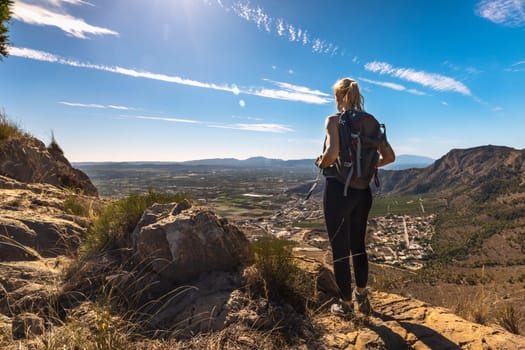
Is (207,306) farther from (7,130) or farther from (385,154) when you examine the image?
(7,130)

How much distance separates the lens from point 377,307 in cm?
354

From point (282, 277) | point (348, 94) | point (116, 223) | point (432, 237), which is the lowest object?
point (432, 237)

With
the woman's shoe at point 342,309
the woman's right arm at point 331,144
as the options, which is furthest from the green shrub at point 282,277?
the woman's right arm at point 331,144

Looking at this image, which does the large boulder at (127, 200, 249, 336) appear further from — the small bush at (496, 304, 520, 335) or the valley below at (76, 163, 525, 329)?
the valley below at (76, 163, 525, 329)

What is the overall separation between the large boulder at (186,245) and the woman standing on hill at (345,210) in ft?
4.10

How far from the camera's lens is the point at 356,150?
3.06 m

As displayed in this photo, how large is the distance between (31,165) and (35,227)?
4.54m

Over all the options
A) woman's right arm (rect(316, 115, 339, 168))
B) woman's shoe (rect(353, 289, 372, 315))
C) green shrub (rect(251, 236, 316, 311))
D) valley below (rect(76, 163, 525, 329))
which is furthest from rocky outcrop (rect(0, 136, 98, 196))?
woman's shoe (rect(353, 289, 372, 315))

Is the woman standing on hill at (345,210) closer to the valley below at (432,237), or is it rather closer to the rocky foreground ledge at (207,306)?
the rocky foreground ledge at (207,306)

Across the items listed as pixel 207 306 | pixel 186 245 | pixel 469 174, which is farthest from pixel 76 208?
pixel 469 174

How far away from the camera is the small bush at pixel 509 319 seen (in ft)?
10.3

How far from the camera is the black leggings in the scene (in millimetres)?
3074

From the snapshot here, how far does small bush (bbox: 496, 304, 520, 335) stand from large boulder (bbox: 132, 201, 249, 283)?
A: 3.13m

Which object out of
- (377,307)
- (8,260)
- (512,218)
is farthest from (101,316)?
(512,218)
